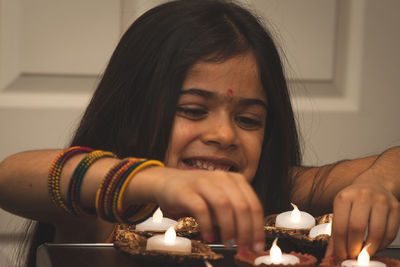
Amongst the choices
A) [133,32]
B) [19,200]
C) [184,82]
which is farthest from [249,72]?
[19,200]

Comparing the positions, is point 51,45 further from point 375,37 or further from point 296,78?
point 375,37

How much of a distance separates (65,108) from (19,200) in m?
0.55

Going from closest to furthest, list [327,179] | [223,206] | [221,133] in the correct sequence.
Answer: [223,206]
[221,133]
[327,179]

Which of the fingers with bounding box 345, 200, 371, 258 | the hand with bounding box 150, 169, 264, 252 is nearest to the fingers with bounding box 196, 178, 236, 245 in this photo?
the hand with bounding box 150, 169, 264, 252

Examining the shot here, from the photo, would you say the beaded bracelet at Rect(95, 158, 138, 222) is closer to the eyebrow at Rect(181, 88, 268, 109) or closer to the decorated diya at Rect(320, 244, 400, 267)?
the decorated diya at Rect(320, 244, 400, 267)

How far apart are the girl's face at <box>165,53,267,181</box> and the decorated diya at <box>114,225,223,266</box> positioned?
1.11 feet

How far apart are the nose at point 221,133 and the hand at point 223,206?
16.4 inches

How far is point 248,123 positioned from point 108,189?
1.60 ft

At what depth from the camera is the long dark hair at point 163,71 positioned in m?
1.05

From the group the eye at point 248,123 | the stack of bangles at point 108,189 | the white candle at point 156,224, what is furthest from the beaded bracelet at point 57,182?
the eye at point 248,123

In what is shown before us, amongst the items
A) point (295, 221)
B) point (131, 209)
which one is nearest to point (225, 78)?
point (295, 221)

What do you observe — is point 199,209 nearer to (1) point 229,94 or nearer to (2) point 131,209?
(2) point 131,209

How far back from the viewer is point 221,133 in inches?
39.6

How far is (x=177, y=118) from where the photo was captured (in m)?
1.04
